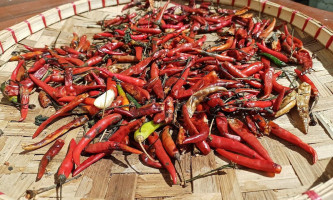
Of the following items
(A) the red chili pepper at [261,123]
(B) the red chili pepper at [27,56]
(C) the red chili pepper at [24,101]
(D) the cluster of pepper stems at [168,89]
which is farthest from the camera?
(B) the red chili pepper at [27,56]

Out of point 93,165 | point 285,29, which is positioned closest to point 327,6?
point 285,29

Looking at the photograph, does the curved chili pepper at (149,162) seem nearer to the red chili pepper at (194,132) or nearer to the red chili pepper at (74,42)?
the red chili pepper at (194,132)

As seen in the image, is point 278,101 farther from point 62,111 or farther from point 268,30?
point 62,111

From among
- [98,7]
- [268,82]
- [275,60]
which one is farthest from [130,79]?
[98,7]

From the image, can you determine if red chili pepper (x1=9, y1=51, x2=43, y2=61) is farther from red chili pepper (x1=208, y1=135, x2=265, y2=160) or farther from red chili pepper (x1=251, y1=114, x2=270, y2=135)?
red chili pepper (x1=251, y1=114, x2=270, y2=135)

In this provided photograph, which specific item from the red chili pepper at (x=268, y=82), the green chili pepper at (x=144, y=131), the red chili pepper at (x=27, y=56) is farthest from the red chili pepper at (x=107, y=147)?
the red chili pepper at (x=27, y=56)

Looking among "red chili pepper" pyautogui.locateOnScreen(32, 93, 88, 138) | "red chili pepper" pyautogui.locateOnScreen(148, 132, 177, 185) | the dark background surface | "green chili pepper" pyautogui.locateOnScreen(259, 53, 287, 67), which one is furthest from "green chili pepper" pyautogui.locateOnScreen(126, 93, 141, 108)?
the dark background surface

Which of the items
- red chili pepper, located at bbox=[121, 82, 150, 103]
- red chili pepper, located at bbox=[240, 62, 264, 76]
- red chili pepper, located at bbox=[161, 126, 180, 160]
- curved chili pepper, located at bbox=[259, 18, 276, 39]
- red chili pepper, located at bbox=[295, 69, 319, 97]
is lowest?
red chili pepper, located at bbox=[161, 126, 180, 160]
